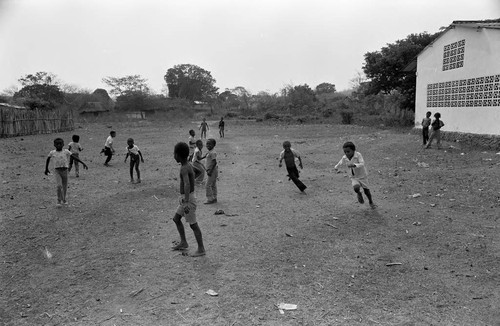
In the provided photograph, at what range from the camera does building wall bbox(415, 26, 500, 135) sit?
14.9 metres

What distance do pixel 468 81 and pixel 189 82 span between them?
53.2 meters

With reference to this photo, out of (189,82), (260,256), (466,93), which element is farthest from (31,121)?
(189,82)

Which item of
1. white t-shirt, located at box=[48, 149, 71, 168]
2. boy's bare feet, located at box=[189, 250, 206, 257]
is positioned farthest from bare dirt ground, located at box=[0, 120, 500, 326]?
white t-shirt, located at box=[48, 149, 71, 168]

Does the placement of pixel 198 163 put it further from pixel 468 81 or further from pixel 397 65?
pixel 397 65

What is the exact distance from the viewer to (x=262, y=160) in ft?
46.6

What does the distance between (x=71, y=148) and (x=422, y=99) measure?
18336 mm

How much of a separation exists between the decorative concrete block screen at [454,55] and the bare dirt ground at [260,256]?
9.71 metres

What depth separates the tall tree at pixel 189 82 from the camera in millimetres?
64250

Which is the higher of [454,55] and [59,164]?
[454,55]

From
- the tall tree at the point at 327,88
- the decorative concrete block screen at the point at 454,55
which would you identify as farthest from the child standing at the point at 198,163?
the tall tree at the point at 327,88

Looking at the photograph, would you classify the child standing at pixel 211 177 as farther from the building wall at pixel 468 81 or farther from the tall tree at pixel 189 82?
the tall tree at pixel 189 82

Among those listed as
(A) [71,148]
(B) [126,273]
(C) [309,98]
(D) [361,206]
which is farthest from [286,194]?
(C) [309,98]

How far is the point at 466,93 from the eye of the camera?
16.6m

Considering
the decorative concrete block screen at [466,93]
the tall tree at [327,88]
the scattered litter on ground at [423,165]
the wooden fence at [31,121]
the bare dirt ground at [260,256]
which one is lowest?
the bare dirt ground at [260,256]
